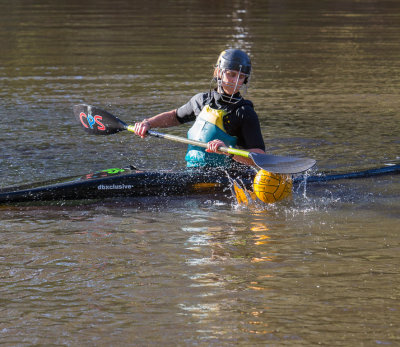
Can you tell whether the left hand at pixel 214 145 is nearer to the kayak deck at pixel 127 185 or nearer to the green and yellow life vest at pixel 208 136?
the green and yellow life vest at pixel 208 136

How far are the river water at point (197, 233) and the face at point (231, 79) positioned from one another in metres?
0.99

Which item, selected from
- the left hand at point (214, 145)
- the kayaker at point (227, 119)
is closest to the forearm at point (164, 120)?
the kayaker at point (227, 119)

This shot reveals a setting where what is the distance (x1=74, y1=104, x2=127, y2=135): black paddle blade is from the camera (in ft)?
26.1

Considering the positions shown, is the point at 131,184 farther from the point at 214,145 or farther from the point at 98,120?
the point at 98,120

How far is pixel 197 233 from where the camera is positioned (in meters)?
5.83

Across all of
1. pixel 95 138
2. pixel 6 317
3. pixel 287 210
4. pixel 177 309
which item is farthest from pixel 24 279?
pixel 95 138

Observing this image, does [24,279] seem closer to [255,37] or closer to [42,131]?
[42,131]

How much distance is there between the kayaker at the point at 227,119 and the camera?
678cm

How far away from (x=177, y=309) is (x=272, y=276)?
80 cm

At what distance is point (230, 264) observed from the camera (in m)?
5.08

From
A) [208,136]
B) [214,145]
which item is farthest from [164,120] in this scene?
[214,145]

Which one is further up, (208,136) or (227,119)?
(227,119)

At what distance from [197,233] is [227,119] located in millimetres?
1405

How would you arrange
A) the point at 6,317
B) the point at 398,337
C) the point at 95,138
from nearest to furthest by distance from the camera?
the point at 398,337 < the point at 6,317 < the point at 95,138
